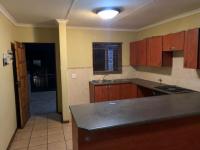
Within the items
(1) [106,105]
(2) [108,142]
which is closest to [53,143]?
(1) [106,105]

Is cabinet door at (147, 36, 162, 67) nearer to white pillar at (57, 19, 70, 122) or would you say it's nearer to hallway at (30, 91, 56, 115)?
white pillar at (57, 19, 70, 122)

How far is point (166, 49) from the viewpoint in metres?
3.57

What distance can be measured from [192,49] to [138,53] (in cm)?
180

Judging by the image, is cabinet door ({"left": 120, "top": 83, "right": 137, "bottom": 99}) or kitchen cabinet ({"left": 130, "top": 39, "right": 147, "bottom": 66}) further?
cabinet door ({"left": 120, "top": 83, "right": 137, "bottom": 99})

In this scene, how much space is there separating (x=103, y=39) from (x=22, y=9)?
240 centimetres

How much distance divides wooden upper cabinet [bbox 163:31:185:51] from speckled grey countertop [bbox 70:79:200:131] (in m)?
1.20

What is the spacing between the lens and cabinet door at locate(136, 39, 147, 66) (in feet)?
14.1

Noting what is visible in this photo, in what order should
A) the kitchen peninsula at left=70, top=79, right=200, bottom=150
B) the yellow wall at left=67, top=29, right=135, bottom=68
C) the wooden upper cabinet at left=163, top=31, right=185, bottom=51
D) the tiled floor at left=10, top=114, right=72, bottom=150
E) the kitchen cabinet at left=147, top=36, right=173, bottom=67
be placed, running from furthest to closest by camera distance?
the yellow wall at left=67, top=29, right=135, bottom=68, the kitchen cabinet at left=147, top=36, right=173, bottom=67, the wooden upper cabinet at left=163, top=31, right=185, bottom=51, the tiled floor at left=10, top=114, right=72, bottom=150, the kitchen peninsula at left=70, top=79, right=200, bottom=150

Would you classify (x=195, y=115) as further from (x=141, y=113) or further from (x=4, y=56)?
(x=4, y=56)

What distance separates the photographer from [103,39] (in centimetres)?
485

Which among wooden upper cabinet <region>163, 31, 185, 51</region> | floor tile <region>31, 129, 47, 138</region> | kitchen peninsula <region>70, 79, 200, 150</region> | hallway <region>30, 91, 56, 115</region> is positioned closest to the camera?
kitchen peninsula <region>70, 79, 200, 150</region>

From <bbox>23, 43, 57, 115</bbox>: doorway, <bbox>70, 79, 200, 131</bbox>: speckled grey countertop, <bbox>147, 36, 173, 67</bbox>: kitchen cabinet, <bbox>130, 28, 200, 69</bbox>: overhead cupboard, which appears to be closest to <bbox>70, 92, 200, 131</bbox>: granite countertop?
<bbox>70, 79, 200, 131</bbox>: speckled grey countertop

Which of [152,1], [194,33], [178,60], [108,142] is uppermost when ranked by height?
[152,1]

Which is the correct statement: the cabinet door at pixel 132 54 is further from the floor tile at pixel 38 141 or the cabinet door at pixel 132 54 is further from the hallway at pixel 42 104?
the floor tile at pixel 38 141
